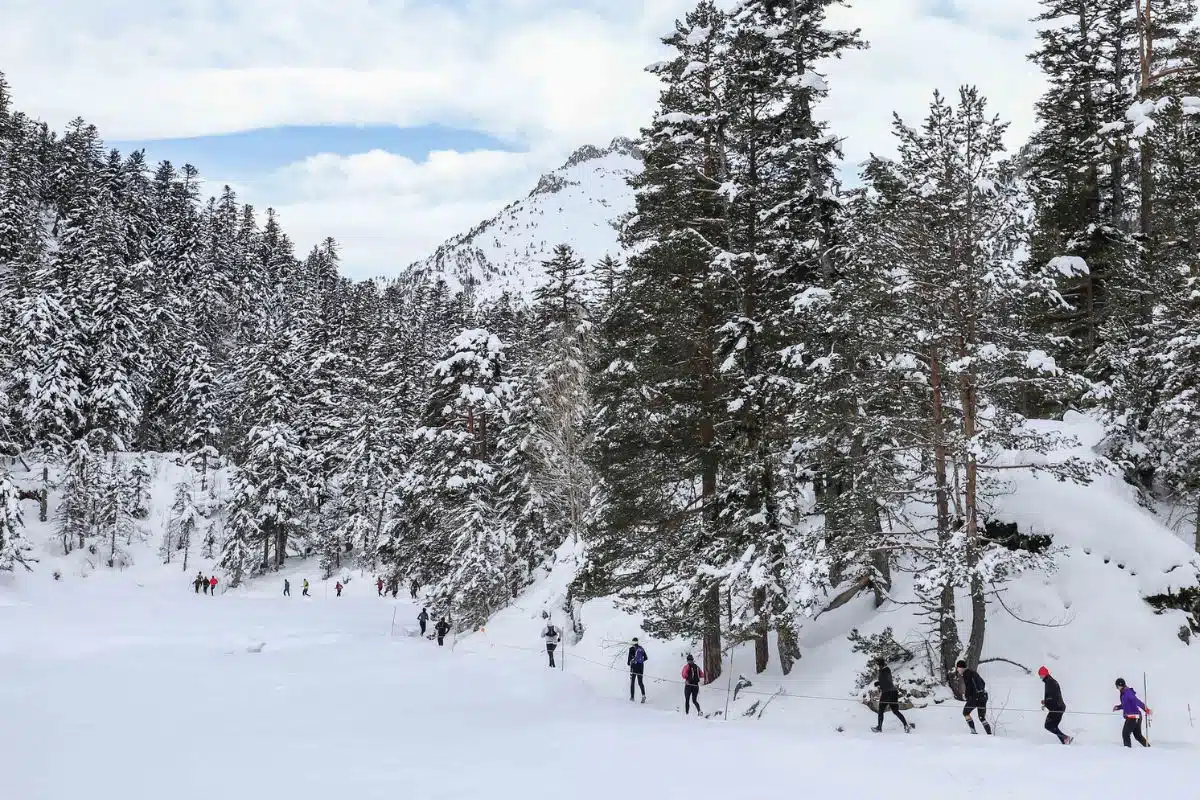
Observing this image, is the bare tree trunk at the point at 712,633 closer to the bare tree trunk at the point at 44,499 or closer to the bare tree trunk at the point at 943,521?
the bare tree trunk at the point at 943,521

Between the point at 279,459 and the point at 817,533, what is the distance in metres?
46.4

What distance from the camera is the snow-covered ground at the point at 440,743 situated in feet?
33.3

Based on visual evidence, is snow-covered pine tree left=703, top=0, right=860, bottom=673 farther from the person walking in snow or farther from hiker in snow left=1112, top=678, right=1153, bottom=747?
hiker in snow left=1112, top=678, right=1153, bottom=747

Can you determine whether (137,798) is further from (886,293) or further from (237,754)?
(886,293)

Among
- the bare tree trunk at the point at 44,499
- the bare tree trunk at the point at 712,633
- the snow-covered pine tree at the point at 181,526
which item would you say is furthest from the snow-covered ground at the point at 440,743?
the snow-covered pine tree at the point at 181,526

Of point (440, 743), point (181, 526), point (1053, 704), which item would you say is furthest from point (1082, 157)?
point (181, 526)

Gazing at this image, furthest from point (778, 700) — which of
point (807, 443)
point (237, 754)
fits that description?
point (237, 754)

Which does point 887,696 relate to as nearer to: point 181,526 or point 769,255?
point 769,255

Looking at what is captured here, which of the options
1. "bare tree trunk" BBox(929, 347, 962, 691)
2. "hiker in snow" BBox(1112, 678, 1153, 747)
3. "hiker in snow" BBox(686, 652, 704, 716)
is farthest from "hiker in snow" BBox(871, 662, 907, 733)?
"hiker in snow" BBox(686, 652, 704, 716)

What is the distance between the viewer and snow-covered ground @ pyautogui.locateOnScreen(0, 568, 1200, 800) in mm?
10141

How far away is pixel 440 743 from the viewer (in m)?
13.7

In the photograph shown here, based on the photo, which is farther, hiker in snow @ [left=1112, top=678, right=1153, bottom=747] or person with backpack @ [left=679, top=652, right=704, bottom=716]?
person with backpack @ [left=679, top=652, right=704, bottom=716]

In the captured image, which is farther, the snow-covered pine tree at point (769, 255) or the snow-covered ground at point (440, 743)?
the snow-covered pine tree at point (769, 255)

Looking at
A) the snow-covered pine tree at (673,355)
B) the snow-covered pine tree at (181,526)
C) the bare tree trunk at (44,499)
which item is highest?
the snow-covered pine tree at (673,355)
